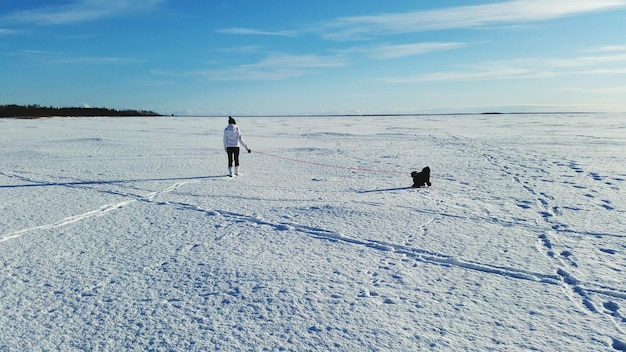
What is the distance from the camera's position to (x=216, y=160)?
44.7 feet

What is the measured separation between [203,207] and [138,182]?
10.6 feet

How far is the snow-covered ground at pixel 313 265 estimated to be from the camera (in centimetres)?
314

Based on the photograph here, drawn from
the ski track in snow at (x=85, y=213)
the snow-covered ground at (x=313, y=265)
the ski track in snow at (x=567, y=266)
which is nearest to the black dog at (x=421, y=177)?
the snow-covered ground at (x=313, y=265)

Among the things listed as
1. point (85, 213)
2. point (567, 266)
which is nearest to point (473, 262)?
point (567, 266)

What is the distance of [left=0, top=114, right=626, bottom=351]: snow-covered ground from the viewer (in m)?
3.14

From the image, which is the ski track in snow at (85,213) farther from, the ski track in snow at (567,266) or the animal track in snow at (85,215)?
the ski track in snow at (567,266)

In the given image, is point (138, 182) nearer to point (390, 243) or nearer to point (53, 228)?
point (53, 228)

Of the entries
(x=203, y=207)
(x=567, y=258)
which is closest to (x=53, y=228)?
(x=203, y=207)

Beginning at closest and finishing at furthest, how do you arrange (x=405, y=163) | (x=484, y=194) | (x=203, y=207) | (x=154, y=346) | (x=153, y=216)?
(x=154, y=346)
(x=153, y=216)
(x=203, y=207)
(x=484, y=194)
(x=405, y=163)

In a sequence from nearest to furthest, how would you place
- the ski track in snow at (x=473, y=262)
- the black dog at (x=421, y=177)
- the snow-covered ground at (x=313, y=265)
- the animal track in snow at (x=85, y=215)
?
the snow-covered ground at (x=313, y=265) < the ski track in snow at (x=473, y=262) < the animal track in snow at (x=85, y=215) < the black dog at (x=421, y=177)

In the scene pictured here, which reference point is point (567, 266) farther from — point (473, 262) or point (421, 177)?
point (421, 177)

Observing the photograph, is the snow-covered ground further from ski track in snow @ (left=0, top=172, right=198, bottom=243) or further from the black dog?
the black dog

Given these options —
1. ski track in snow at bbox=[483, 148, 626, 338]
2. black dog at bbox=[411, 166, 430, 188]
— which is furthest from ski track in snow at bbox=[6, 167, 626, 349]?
black dog at bbox=[411, 166, 430, 188]

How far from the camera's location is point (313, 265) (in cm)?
444
